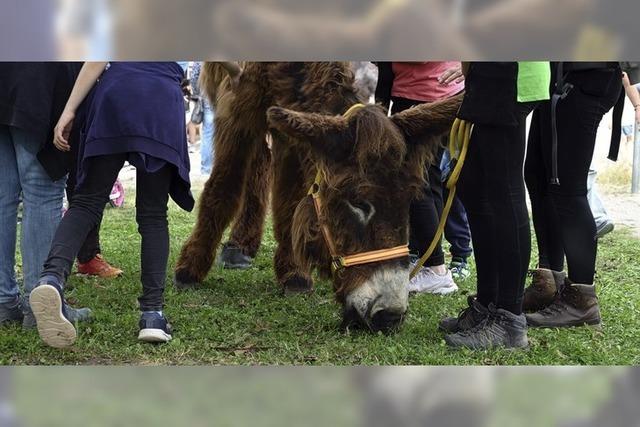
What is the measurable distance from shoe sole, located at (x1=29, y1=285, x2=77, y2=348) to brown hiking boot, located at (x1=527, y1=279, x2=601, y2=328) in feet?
8.16

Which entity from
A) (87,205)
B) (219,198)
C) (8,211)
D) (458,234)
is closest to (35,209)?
(8,211)

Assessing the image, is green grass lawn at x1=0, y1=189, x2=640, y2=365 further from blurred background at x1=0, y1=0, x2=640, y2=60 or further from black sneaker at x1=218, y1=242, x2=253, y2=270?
blurred background at x1=0, y1=0, x2=640, y2=60

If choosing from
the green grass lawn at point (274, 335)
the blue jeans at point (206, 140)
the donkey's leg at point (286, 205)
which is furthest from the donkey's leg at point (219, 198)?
the blue jeans at point (206, 140)

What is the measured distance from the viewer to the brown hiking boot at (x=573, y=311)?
3.91m

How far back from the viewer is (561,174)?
3723mm

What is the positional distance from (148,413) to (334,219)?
198cm

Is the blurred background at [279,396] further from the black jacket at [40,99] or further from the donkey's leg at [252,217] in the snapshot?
the donkey's leg at [252,217]

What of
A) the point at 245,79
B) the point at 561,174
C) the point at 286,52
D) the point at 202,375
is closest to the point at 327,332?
the point at 561,174

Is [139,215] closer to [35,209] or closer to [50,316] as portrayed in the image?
[35,209]

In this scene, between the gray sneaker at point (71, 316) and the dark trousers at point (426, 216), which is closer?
the gray sneaker at point (71, 316)

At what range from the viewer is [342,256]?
3.52 meters

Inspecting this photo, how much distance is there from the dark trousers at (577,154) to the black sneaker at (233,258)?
2717 millimetres

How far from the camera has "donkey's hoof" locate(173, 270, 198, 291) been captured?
4969 millimetres

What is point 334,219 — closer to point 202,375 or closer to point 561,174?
point 561,174
